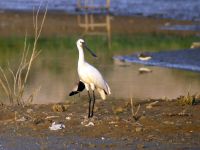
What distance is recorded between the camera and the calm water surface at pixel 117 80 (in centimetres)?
1362

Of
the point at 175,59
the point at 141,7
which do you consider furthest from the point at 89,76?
the point at 141,7

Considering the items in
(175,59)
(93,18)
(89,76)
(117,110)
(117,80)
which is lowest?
(93,18)

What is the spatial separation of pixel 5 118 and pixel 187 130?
2.63m

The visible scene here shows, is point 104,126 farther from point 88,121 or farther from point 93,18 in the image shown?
point 93,18

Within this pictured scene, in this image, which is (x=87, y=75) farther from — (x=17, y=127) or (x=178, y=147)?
(x=178, y=147)

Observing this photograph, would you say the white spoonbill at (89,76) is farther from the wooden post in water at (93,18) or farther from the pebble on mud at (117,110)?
the wooden post in water at (93,18)

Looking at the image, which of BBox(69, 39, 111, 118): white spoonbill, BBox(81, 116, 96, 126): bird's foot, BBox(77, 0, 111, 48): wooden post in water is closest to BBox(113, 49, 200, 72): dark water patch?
BBox(77, 0, 111, 48): wooden post in water

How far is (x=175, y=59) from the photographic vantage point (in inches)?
722

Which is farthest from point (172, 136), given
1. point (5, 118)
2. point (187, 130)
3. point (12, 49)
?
point (12, 49)

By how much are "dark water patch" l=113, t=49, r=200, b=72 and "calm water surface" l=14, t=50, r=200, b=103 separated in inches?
16.3

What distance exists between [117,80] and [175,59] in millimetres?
3447

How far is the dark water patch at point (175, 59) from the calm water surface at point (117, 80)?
414 mm

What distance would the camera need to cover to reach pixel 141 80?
15.4m

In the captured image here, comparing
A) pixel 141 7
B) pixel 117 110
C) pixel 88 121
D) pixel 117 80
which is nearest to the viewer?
pixel 88 121
